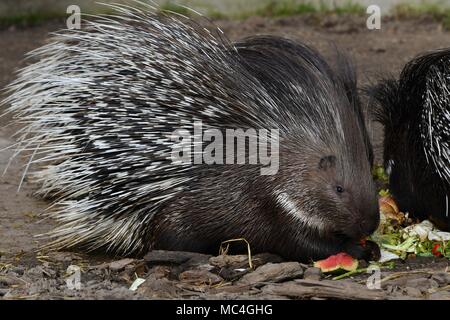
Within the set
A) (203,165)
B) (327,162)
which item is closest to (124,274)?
(203,165)

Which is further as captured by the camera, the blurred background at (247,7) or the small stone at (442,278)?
the blurred background at (247,7)

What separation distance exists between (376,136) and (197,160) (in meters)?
1.96

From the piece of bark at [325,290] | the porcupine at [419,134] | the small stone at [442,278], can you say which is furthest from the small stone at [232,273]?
the porcupine at [419,134]

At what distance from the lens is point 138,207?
12.6ft

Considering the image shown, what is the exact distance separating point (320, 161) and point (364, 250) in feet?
1.51

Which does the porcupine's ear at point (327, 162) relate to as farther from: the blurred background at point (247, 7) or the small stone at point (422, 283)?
the blurred background at point (247, 7)

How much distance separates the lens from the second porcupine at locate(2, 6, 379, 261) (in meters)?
3.75

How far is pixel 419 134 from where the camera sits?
4203 millimetres

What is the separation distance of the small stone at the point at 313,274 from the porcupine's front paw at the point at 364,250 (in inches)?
11.8

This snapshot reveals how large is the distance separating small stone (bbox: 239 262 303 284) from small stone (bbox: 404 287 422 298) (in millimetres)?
432

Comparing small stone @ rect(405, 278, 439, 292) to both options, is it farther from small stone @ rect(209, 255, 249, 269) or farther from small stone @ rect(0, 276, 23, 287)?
small stone @ rect(0, 276, 23, 287)

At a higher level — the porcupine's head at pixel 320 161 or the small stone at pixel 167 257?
the porcupine's head at pixel 320 161

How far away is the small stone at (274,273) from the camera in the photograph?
3525 millimetres
